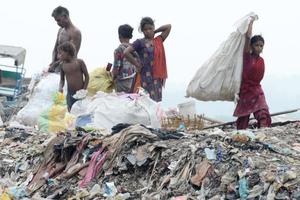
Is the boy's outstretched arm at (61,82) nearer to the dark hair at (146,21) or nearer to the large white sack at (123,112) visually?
the large white sack at (123,112)

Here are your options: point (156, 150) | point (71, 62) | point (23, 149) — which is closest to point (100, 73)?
point (71, 62)

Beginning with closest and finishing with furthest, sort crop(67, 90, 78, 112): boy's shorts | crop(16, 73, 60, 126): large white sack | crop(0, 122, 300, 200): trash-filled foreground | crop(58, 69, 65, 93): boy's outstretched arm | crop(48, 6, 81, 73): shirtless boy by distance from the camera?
crop(0, 122, 300, 200): trash-filled foreground
crop(67, 90, 78, 112): boy's shorts
crop(58, 69, 65, 93): boy's outstretched arm
crop(48, 6, 81, 73): shirtless boy
crop(16, 73, 60, 126): large white sack

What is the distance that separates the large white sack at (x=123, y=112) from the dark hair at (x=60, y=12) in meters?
1.62

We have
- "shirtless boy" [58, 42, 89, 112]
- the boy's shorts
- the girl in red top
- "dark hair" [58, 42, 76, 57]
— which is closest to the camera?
the girl in red top

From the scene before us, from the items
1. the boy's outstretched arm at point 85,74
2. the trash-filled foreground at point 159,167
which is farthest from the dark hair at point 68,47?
the trash-filled foreground at point 159,167

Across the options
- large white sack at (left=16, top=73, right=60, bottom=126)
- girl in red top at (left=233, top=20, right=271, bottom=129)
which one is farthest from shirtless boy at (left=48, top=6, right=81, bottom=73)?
girl in red top at (left=233, top=20, right=271, bottom=129)

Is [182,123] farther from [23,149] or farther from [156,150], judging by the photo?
[156,150]

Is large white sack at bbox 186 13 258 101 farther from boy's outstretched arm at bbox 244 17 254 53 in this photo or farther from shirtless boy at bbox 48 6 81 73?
shirtless boy at bbox 48 6 81 73

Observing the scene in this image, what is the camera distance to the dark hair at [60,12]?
8.30 meters

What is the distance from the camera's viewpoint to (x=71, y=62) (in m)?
8.03

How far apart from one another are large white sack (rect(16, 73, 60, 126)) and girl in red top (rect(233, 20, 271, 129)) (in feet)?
8.94

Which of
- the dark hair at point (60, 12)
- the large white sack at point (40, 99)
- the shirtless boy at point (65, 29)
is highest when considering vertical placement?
the dark hair at point (60, 12)

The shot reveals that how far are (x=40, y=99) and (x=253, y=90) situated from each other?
3.11 metres

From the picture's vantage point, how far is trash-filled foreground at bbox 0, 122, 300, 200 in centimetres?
437
